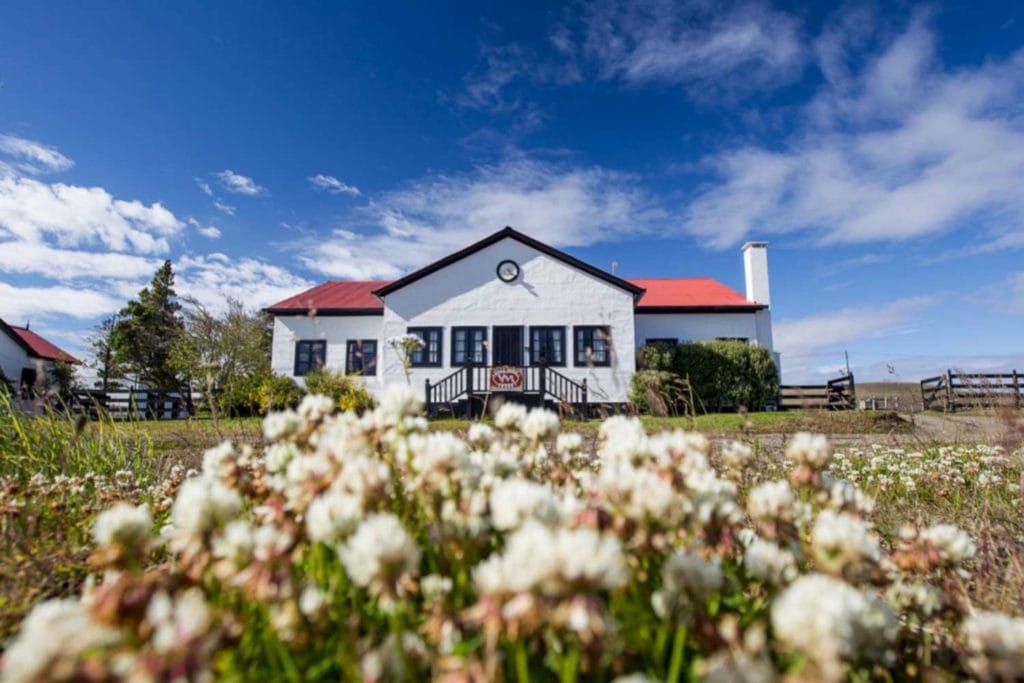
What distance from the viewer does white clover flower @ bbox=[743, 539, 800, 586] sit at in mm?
1256

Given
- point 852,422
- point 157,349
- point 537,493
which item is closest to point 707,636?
point 537,493

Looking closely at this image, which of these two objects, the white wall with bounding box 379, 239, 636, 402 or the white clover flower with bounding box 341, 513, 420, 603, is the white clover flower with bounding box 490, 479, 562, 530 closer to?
the white clover flower with bounding box 341, 513, 420, 603

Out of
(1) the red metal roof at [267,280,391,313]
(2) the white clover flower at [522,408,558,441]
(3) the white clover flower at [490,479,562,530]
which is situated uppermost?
(1) the red metal roof at [267,280,391,313]

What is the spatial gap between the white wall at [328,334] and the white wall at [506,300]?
2.33 metres

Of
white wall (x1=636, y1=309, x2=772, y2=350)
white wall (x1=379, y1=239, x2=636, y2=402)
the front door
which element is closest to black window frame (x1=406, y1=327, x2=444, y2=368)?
white wall (x1=379, y1=239, x2=636, y2=402)

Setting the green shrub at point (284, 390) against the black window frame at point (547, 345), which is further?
the black window frame at point (547, 345)

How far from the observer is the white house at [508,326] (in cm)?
2102

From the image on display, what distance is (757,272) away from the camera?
2453cm

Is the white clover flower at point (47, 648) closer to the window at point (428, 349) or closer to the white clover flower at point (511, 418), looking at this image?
the white clover flower at point (511, 418)

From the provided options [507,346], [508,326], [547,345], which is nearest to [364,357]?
[507,346]

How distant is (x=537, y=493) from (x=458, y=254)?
71.1 feet

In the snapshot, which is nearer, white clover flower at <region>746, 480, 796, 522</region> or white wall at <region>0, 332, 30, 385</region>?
white clover flower at <region>746, 480, 796, 522</region>

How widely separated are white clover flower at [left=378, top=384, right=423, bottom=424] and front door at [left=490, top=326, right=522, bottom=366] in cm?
1990

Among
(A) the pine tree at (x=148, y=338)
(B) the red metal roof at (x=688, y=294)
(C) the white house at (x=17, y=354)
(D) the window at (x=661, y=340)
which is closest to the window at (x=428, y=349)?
(D) the window at (x=661, y=340)
